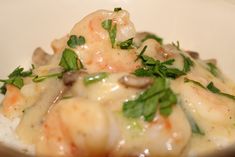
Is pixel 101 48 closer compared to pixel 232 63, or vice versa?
pixel 101 48

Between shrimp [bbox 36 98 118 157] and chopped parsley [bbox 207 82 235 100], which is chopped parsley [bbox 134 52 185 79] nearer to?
chopped parsley [bbox 207 82 235 100]

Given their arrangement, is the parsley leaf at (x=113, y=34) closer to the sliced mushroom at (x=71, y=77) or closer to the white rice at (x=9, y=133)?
the sliced mushroom at (x=71, y=77)

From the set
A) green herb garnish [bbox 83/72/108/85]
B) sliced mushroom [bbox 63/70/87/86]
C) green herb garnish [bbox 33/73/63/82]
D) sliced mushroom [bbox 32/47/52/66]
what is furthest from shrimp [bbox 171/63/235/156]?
sliced mushroom [bbox 32/47/52/66]

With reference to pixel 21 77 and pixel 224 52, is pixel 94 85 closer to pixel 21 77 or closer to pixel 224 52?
pixel 21 77

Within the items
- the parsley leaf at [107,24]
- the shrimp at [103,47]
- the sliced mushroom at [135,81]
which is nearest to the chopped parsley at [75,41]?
the shrimp at [103,47]

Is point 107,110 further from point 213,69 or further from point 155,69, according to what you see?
point 213,69

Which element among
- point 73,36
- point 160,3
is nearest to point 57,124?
point 73,36
